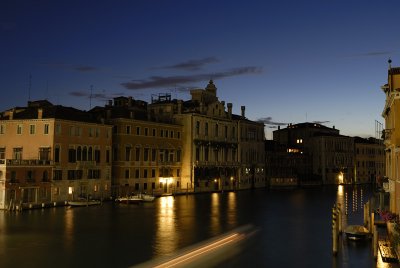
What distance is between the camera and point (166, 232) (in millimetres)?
26344

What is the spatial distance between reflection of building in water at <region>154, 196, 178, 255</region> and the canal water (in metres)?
0.04

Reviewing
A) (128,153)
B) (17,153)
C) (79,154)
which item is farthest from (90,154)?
(17,153)

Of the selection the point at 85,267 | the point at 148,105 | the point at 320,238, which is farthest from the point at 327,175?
the point at 85,267

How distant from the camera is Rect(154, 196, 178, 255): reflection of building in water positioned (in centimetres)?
2164

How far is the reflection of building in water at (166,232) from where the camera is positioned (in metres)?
21.6

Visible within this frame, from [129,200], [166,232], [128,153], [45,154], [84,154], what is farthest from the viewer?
[128,153]

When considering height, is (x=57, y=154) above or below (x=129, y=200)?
above

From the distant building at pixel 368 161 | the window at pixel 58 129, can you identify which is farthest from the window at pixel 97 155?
the distant building at pixel 368 161

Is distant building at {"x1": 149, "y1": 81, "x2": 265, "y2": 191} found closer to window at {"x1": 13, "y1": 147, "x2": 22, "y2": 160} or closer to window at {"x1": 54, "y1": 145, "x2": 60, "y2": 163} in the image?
window at {"x1": 54, "y1": 145, "x2": 60, "y2": 163}

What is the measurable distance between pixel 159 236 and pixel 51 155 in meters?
19.3

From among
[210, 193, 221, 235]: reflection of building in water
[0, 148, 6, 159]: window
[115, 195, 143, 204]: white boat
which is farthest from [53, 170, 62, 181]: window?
[210, 193, 221, 235]: reflection of building in water

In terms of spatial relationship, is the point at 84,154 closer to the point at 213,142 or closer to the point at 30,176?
the point at 30,176

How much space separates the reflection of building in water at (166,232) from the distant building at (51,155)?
8.64m

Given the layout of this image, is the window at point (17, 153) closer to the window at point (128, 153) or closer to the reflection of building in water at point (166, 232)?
the window at point (128, 153)
